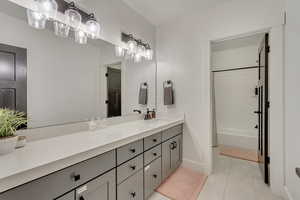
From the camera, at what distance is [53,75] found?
1.43m

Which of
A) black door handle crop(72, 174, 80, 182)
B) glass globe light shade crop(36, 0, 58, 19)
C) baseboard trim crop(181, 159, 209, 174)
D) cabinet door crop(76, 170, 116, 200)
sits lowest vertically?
baseboard trim crop(181, 159, 209, 174)

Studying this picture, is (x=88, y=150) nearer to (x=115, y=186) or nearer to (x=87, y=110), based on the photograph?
(x=115, y=186)

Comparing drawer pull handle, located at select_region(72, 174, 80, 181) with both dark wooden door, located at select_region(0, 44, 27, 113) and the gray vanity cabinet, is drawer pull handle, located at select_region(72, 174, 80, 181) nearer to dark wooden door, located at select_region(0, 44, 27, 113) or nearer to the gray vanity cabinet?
dark wooden door, located at select_region(0, 44, 27, 113)

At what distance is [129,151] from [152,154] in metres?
0.44

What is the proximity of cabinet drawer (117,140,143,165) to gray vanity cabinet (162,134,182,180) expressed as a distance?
0.55 m

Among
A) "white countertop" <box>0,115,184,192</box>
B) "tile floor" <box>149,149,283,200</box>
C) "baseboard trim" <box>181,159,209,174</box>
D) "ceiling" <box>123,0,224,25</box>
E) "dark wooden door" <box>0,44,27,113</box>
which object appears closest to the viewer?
"white countertop" <box>0,115,184,192</box>

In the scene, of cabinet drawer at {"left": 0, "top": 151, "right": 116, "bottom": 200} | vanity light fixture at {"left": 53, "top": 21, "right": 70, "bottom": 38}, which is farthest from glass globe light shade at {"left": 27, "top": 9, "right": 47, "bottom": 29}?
cabinet drawer at {"left": 0, "top": 151, "right": 116, "bottom": 200}

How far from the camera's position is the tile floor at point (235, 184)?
180cm

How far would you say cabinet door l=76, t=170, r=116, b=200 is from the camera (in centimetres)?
100

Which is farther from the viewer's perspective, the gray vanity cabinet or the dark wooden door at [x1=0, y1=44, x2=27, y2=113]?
the gray vanity cabinet

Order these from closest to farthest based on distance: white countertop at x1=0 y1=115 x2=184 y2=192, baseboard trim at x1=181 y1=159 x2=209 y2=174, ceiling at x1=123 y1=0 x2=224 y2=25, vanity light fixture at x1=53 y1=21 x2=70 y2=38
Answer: white countertop at x1=0 y1=115 x2=184 y2=192 → vanity light fixture at x1=53 y1=21 x2=70 y2=38 → ceiling at x1=123 y1=0 x2=224 y2=25 → baseboard trim at x1=181 y1=159 x2=209 y2=174

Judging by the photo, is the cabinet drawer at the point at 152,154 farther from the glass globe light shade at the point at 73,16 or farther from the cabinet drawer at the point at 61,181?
the glass globe light shade at the point at 73,16

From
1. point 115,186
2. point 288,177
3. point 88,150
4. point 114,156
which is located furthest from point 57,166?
point 288,177

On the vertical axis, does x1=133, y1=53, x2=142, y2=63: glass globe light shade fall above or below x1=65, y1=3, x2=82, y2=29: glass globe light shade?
below
